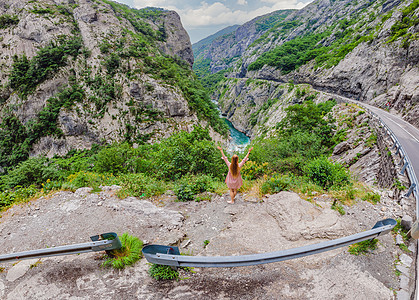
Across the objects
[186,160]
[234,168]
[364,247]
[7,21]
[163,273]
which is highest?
[7,21]

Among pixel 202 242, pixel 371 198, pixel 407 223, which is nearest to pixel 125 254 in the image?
pixel 202 242

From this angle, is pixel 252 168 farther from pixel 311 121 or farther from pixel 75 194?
pixel 311 121

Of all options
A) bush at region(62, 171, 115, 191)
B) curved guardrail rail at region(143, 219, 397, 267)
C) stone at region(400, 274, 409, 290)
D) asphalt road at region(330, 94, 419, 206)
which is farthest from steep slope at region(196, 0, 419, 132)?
bush at region(62, 171, 115, 191)

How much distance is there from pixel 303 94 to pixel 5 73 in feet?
235

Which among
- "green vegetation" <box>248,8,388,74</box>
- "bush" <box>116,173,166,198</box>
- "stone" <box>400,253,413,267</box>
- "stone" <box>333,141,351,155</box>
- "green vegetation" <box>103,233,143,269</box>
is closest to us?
"green vegetation" <box>103,233,143,269</box>

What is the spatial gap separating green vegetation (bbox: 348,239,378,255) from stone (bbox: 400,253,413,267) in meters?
0.44

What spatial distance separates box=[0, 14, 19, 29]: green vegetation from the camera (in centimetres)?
4622

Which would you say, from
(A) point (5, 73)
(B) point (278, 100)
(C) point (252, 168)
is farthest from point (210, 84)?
(C) point (252, 168)

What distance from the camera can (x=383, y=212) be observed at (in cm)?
493

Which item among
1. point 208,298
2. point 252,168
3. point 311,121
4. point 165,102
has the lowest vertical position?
point 311,121

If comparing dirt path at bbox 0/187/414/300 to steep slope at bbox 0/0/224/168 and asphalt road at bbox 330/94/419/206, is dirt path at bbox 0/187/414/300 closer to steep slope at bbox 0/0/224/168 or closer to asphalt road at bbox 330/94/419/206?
asphalt road at bbox 330/94/419/206

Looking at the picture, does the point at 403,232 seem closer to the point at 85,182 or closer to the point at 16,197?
the point at 85,182

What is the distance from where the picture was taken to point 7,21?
153ft

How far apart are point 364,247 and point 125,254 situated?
444 centimetres
